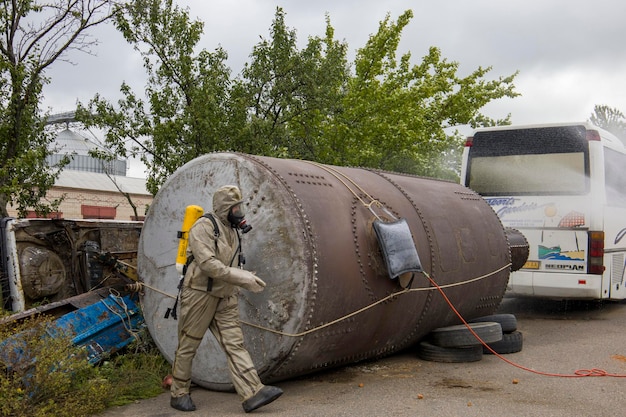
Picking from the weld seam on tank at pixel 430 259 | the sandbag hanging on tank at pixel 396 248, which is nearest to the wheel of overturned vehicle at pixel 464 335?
the weld seam on tank at pixel 430 259

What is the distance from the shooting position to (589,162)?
33.6 feet

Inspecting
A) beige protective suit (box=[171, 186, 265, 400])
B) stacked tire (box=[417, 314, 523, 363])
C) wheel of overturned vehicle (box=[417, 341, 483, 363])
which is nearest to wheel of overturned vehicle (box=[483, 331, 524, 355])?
stacked tire (box=[417, 314, 523, 363])

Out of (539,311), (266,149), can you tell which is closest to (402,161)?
(266,149)

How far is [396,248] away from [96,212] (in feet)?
117

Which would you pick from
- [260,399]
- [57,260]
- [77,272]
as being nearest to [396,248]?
[260,399]

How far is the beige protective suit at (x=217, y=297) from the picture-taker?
5.26 meters

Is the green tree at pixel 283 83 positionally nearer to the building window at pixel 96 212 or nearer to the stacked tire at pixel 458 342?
the stacked tire at pixel 458 342

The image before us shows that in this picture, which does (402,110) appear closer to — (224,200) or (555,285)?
(555,285)

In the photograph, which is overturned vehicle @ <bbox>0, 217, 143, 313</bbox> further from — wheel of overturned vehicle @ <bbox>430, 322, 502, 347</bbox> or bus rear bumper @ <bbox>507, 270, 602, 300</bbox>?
bus rear bumper @ <bbox>507, 270, 602, 300</bbox>

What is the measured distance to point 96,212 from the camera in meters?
39.2

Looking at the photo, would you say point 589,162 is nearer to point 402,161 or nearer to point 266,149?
point 266,149

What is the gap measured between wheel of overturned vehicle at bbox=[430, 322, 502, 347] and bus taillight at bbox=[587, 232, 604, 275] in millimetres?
3250

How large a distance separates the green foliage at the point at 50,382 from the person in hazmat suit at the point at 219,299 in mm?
622

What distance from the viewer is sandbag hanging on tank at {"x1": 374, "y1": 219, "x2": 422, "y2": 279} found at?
6227 mm
